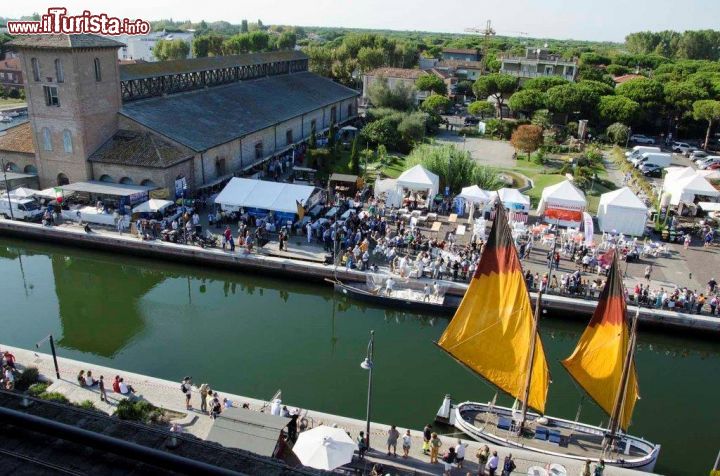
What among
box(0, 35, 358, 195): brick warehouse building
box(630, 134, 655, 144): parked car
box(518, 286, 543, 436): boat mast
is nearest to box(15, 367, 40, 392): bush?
box(518, 286, 543, 436): boat mast

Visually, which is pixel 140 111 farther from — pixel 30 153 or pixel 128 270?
pixel 128 270

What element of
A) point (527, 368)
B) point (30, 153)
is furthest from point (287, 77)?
point (527, 368)

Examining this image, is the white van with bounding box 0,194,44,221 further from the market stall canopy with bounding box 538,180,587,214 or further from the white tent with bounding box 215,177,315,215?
the market stall canopy with bounding box 538,180,587,214

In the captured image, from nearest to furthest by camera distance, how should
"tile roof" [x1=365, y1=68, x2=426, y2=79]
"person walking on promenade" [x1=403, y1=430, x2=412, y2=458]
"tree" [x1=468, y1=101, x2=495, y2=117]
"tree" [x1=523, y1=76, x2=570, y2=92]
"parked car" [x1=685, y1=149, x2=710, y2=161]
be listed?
"person walking on promenade" [x1=403, y1=430, x2=412, y2=458] → "parked car" [x1=685, y1=149, x2=710, y2=161] → "tree" [x1=468, y1=101, x2=495, y2=117] → "tree" [x1=523, y1=76, x2=570, y2=92] → "tile roof" [x1=365, y1=68, x2=426, y2=79]

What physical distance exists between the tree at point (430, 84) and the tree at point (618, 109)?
67.4ft

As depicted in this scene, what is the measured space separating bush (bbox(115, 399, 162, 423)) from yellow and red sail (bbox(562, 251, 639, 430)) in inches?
435

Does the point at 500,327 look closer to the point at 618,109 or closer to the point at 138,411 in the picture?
the point at 138,411

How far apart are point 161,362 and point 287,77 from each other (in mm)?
44927

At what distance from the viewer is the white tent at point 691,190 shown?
32.2 m

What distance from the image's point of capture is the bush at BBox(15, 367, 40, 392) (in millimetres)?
15516

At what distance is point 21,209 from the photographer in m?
29.6

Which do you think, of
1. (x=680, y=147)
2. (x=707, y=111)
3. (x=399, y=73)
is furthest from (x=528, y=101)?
(x=399, y=73)

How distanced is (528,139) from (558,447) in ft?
116

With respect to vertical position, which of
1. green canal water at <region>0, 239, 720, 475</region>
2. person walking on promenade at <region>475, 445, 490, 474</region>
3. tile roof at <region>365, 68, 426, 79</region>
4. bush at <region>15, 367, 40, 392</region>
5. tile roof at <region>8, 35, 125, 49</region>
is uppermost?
tile roof at <region>8, 35, 125, 49</region>
